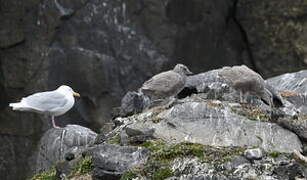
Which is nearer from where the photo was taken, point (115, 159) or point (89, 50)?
point (115, 159)

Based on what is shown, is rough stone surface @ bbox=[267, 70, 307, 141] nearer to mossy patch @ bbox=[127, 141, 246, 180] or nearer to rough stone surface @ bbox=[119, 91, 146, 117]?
mossy patch @ bbox=[127, 141, 246, 180]

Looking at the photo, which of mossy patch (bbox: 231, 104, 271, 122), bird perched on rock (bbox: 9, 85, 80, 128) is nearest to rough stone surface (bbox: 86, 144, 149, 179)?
mossy patch (bbox: 231, 104, 271, 122)

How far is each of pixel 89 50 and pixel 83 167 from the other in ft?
38.2

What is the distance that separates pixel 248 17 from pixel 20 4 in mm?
6901

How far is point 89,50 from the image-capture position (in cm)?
2327

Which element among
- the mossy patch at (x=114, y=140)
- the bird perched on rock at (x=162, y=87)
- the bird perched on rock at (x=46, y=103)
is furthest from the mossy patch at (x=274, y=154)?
the bird perched on rock at (x=46, y=103)

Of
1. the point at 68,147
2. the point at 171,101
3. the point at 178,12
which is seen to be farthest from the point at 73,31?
the point at 171,101

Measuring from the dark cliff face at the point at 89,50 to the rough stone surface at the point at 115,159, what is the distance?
11159 mm

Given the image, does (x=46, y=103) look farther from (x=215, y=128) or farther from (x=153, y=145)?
(x=153, y=145)

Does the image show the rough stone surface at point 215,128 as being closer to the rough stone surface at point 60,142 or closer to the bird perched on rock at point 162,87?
the bird perched on rock at point 162,87

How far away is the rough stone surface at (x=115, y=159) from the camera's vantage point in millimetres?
11297

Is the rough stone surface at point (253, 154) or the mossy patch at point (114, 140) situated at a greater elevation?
the rough stone surface at point (253, 154)

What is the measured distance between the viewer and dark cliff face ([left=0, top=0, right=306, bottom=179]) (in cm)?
2292

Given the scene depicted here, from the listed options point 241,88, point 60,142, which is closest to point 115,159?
point 241,88
